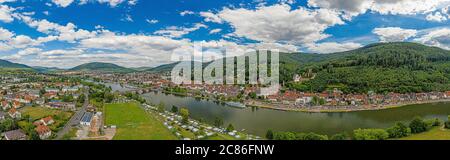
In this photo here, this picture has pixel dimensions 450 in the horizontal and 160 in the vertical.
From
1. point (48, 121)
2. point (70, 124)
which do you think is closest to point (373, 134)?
point (70, 124)

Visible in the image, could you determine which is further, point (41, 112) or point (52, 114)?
point (41, 112)

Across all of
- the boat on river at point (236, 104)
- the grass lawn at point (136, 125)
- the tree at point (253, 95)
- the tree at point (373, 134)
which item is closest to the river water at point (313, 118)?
the boat on river at point (236, 104)

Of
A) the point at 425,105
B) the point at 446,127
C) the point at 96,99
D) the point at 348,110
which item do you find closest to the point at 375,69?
the point at 425,105

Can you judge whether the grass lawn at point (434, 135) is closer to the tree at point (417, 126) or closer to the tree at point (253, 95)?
the tree at point (417, 126)

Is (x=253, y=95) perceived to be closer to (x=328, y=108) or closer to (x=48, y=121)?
(x=328, y=108)

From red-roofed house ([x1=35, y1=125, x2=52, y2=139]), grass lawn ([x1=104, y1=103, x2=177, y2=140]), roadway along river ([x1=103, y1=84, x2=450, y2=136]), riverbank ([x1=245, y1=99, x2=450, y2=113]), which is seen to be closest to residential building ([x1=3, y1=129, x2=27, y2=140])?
red-roofed house ([x1=35, y1=125, x2=52, y2=139])

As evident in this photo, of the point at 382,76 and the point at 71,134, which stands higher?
the point at 382,76
